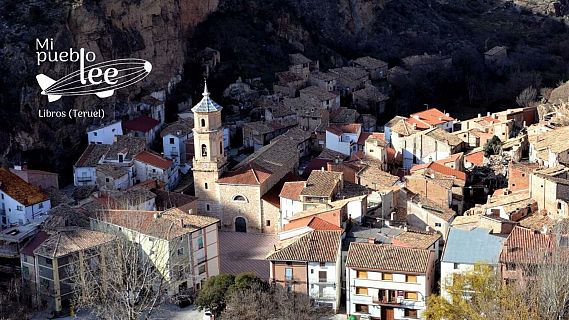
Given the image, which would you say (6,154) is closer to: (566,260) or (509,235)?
(509,235)

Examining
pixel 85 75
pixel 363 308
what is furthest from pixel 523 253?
pixel 85 75

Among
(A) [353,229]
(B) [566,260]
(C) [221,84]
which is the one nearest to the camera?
(B) [566,260]

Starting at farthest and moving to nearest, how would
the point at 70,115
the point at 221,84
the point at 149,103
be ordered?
the point at 221,84 → the point at 149,103 → the point at 70,115

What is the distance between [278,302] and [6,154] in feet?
67.0

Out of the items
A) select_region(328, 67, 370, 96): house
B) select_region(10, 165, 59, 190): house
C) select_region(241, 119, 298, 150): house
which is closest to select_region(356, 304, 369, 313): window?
select_region(10, 165, 59, 190): house

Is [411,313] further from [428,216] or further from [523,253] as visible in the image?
[428,216]

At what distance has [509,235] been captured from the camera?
32125mm

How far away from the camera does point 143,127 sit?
51.2m

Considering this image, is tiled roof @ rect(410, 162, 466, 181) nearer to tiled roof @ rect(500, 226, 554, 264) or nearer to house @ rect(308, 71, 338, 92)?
tiled roof @ rect(500, 226, 554, 264)

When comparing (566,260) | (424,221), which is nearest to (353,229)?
(424,221)

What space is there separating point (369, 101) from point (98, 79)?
1705 cm

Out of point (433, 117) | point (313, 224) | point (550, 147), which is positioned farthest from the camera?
point (433, 117)

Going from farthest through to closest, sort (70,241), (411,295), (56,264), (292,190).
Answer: (292,190) → (70,241) → (56,264) → (411,295)

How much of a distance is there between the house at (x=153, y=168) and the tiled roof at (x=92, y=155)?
1789mm
